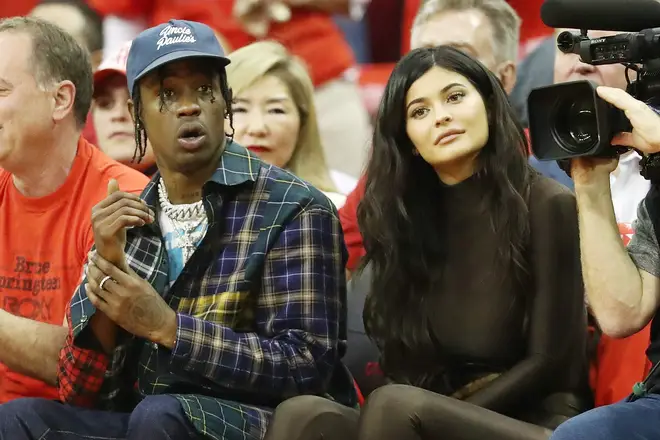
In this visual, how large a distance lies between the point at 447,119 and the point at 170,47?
56cm

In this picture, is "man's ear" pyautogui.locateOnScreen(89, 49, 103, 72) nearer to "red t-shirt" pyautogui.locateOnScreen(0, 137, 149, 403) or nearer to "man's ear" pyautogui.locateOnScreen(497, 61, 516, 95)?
"red t-shirt" pyautogui.locateOnScreen(0, 137, 149, 403)

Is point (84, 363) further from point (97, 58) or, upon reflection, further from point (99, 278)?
point (97, 58)

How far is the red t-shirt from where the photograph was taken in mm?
2703

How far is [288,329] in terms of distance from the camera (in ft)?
7.75

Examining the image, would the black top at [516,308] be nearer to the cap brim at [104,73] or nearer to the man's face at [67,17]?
the cap brim at [104,73]

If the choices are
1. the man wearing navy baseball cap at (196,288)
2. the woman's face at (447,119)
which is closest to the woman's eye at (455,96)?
the woman's face at (447,119)

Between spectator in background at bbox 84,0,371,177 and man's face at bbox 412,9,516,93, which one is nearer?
man's face at bbox 412,9,516,93

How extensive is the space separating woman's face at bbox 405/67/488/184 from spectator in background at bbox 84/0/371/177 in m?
1.04

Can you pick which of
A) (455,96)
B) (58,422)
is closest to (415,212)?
(455,96)

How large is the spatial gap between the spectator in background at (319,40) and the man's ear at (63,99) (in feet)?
2.73

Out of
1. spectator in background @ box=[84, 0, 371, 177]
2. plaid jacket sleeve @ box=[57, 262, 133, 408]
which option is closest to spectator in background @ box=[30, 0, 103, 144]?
spectator in background @ box=[84, 0, 371, 177]

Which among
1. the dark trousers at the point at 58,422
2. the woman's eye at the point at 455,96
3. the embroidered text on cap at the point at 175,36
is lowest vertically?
the dark trousers at the point at 58,422

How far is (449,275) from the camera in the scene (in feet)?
8.08

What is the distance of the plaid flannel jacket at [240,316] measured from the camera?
2.30 meters
